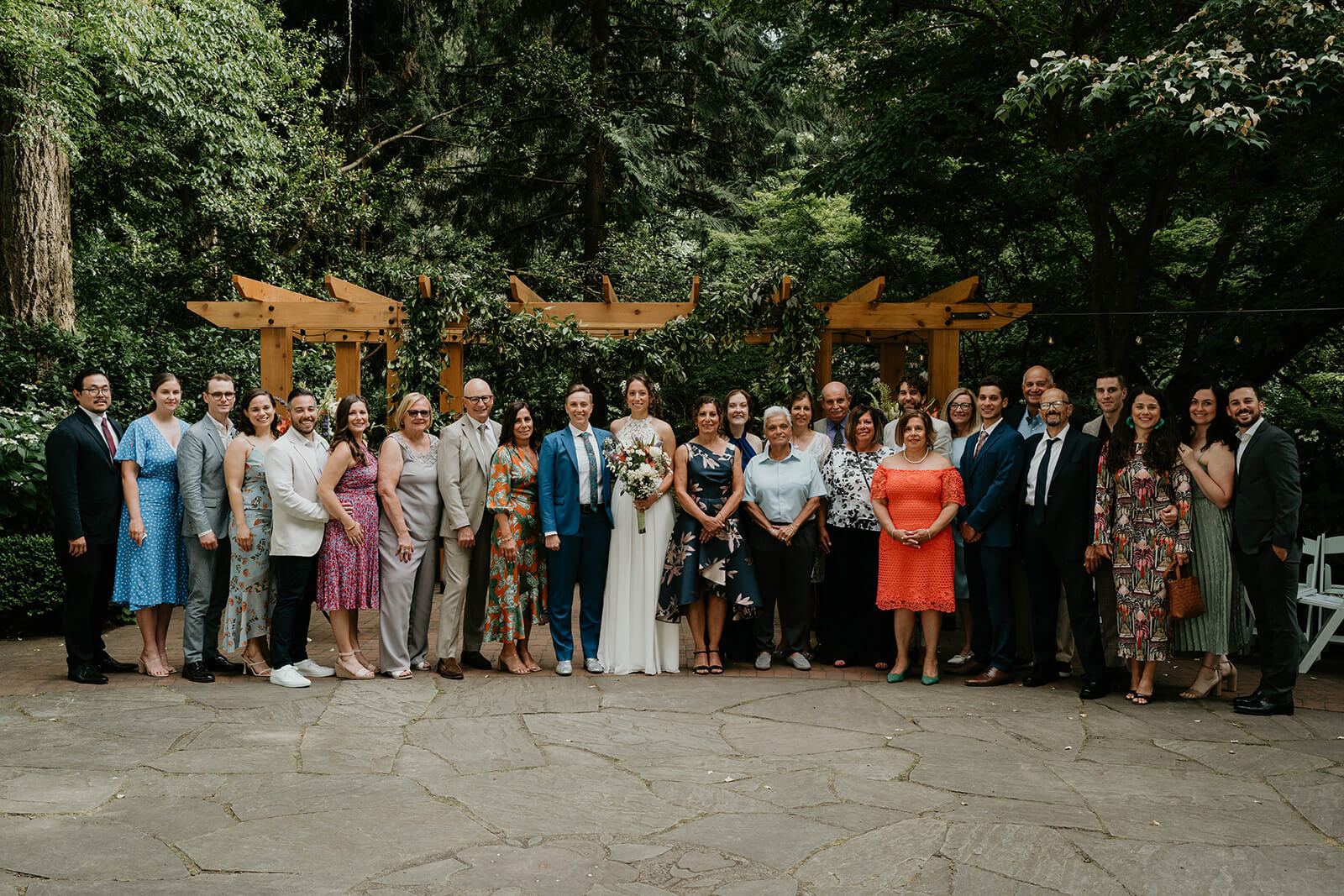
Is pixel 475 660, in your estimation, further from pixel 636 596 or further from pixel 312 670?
pixel 636 596

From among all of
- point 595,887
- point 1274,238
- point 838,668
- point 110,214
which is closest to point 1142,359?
point 1274,238

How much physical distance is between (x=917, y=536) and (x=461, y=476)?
9.21ft

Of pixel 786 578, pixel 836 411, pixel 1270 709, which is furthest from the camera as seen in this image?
pixel 836 411

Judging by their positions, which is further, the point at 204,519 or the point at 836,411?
the point at 836,411

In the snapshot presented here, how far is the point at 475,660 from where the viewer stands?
6.72 meters

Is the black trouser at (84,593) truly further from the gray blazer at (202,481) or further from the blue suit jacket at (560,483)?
the blue suit jacket at (560,483)

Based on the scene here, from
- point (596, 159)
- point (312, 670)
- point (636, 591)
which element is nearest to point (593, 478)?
point (636, 591)

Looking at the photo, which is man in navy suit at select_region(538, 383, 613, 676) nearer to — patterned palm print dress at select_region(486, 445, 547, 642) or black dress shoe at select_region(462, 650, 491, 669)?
patterned palm print dress at select_region(486, 445, 547, 642)

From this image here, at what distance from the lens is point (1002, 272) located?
41.2 ft

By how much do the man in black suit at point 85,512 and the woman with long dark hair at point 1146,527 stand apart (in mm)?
5746

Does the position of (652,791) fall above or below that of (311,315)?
below

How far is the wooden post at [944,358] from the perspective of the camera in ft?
28.8

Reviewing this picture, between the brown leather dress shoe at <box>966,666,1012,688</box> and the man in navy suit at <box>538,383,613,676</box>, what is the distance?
7.47 feet

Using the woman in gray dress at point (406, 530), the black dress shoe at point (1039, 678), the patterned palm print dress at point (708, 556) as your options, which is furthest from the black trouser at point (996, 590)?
the woman in gray dress at point (406, 530)
